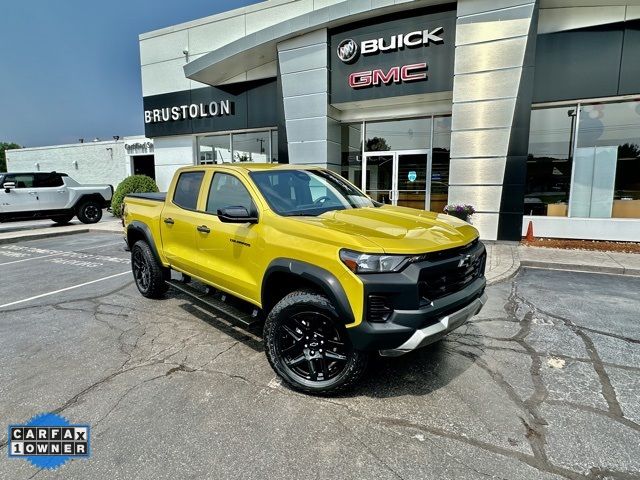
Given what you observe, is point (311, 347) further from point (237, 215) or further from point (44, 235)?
point (44, 235)

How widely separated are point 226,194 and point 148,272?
217 centimetres

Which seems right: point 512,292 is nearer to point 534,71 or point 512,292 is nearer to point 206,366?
point 206,366

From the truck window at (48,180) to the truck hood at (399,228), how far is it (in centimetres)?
1455

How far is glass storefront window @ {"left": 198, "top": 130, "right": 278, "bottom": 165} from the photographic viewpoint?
15.2 m

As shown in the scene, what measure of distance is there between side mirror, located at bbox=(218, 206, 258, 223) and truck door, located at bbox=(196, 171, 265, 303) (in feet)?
0.31

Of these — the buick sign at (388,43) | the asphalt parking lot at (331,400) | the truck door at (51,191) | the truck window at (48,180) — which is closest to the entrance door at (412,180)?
the buick sign at (388,43)

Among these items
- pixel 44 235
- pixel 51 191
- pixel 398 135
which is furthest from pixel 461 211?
pixel 51 191

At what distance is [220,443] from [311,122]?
1092 centimetres

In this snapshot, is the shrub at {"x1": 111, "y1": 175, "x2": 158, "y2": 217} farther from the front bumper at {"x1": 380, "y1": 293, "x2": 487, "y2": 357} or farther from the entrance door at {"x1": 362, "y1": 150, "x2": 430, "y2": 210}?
the front bumper at {"x1": 380, "y1": 293, "x2": 487, "y2": 357}

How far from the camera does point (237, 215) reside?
3373 millimetres

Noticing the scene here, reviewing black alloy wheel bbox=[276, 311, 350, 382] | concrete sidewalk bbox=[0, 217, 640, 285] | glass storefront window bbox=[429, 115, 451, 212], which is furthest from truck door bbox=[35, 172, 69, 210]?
concrete sidewalk bbox=[0, 217, 640, 285]

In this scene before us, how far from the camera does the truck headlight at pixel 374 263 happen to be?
273cm

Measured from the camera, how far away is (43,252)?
32.8 feet

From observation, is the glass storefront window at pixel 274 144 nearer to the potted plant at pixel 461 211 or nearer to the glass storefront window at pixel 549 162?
the potted plant at pixel 461 211
